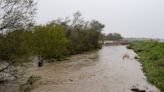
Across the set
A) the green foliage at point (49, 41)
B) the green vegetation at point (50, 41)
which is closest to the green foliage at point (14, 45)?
the green vegetation at point (50, 41)

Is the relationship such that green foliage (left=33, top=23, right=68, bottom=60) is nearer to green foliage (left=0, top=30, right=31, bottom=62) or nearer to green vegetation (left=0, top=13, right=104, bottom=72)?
green vegetation (left=0, top=13, right=104, bottom=72)

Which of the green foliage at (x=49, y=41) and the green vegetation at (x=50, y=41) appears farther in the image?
the green foliage at (x=49, y=41)

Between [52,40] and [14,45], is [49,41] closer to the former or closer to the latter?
[52,40]

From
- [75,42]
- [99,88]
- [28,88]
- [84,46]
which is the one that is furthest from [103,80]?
[84,46]

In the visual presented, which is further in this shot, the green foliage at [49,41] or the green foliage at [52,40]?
the green foliage at [49,41]

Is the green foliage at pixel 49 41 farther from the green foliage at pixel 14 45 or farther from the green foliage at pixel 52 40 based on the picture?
the green foliage at pixel 14 45

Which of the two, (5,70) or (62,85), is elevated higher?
(5,70)

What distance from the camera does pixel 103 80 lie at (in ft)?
85.1

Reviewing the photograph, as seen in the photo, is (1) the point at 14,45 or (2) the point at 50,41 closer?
(1) the point at 14,45

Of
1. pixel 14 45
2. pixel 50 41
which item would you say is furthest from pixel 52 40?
pixel 14 45

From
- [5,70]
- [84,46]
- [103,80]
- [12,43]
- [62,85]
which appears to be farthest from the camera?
[84,46]

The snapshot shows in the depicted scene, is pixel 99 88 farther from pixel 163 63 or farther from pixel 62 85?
pixel 163 63

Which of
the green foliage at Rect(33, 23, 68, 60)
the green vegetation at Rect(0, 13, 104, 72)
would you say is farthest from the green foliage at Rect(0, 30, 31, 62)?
the green foliage at Rect(33, 23, 68, 60)

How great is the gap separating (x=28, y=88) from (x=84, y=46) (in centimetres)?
5858
